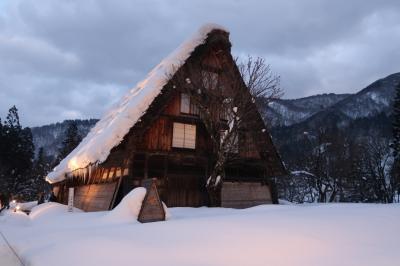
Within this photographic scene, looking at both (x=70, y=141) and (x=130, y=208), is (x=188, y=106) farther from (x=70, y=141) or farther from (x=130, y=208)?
(x=70, y=141)

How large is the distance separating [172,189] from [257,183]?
4.97 meters

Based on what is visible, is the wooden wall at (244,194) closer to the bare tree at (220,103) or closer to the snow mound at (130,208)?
the bare tree at (220,103)

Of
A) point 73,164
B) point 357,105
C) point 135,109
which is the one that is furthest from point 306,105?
point 135,109

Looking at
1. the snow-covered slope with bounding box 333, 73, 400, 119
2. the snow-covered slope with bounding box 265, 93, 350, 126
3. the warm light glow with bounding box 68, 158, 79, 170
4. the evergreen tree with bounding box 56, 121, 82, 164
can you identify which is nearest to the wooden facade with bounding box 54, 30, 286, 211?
the warm light glow with bounding box 68, 158, 79, 170

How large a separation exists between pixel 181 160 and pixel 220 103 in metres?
3.27

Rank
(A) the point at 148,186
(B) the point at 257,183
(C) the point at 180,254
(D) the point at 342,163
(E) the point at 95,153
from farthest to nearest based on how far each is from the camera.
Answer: (D) the point at 342,163, (B) the point at 257,183, (E) the point at 95,153, (A) the point at 148,186, (C) the point at 180,254

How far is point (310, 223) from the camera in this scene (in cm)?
666

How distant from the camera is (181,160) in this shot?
58.9 ft

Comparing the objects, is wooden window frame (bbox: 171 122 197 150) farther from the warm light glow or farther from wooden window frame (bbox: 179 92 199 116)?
the warm light glow

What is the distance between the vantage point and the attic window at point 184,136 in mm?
18172

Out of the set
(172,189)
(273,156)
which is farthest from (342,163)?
(172,189)

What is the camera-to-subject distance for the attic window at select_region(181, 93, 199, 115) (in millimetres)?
18484

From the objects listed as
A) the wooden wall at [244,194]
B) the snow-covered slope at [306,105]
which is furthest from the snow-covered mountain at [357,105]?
the wooden wall at [244,194]

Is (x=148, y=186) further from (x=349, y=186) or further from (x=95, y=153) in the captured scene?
(x=349, y=186)
